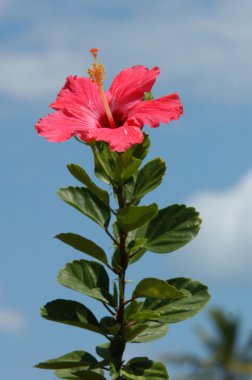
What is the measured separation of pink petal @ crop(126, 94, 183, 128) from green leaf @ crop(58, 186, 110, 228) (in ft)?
1.06

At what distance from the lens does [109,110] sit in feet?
9.95

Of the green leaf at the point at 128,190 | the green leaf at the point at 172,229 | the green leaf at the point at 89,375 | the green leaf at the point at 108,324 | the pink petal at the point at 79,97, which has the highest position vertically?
the pink petal at the point at 79,97

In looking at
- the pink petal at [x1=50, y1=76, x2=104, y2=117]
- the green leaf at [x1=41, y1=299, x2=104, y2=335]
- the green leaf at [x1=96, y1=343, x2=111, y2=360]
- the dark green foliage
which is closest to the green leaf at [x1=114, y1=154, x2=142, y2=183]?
the dark green foliage

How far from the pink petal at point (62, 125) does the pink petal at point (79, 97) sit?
4 cm

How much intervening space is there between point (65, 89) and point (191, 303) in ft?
2.82

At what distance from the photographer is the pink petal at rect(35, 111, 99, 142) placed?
286 centimetres

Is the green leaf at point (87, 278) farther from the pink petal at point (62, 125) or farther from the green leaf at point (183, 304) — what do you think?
the pink petal at point (62, 125)

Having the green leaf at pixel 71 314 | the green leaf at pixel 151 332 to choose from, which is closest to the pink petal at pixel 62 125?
the green leaf at pixel 71 314

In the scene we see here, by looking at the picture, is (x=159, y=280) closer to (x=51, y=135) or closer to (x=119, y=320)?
(x=119, y=320)

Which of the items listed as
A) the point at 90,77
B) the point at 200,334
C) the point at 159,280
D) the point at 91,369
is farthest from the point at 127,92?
the point at 200,334

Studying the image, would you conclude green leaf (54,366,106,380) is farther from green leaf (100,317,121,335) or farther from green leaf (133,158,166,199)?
green leaf (133,158,166,199)

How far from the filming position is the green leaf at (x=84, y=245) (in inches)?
119

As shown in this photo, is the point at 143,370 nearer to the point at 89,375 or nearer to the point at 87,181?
the point at 89,375

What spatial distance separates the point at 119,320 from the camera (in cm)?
304
